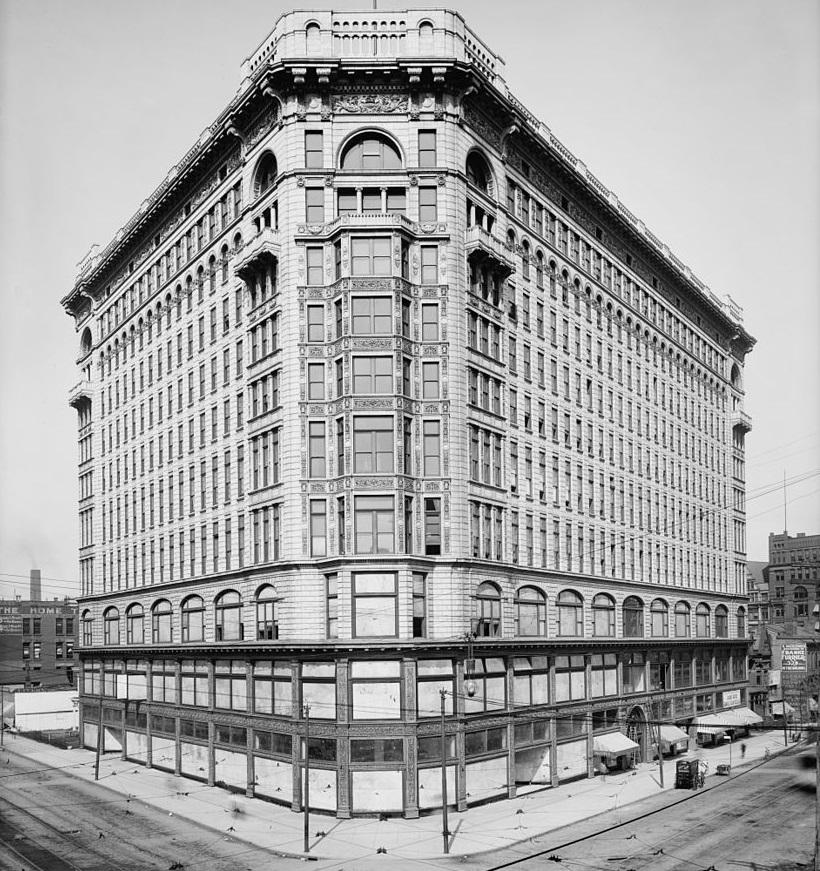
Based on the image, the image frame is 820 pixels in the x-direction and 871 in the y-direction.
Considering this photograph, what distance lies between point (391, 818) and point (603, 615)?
28.1m

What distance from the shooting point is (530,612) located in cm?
6638

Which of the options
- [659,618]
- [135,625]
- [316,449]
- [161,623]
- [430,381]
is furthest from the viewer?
[659,618]

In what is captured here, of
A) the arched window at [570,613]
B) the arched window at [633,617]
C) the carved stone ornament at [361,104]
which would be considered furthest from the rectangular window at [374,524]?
the arched window at [633,617]

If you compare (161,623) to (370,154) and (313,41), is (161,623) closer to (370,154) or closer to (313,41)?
(370,154)

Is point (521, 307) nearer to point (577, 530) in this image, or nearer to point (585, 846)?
point (577, 530)

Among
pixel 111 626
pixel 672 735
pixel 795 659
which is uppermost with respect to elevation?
pixel 111 626

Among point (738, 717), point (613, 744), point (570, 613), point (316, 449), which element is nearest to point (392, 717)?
point (316, 449)

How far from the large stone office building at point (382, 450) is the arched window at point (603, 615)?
22cm

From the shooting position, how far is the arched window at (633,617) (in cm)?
7962

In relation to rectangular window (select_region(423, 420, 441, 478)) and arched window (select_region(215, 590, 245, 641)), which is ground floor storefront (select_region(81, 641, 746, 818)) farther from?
rectangular window (select_region(423, 420, 441, 478))

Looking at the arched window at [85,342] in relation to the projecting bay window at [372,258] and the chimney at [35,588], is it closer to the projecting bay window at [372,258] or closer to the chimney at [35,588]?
the projecting bay window at [372,258]

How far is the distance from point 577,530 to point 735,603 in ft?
121

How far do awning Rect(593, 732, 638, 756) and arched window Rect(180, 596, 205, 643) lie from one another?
27.2m

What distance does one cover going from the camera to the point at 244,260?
210 feet
